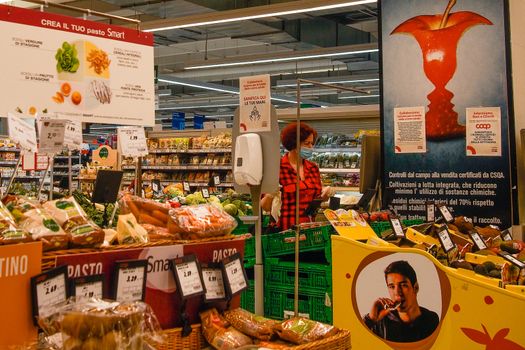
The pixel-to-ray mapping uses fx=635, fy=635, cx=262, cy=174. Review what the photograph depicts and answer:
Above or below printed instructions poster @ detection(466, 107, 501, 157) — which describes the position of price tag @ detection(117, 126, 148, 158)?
below

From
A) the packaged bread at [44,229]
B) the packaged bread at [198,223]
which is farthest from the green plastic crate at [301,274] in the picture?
the packaged bread at [44,229]

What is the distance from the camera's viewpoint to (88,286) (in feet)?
6.49

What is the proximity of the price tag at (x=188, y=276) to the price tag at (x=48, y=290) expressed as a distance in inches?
16.5

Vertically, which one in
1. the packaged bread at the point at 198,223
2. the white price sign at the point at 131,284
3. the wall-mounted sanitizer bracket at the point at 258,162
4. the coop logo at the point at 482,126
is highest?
the coop logo at the point at 482,126

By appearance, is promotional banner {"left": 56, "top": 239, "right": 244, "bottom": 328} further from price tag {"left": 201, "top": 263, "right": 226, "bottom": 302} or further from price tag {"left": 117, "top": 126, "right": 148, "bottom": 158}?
price tag {"left": 117, "top": 126, "right": 148, "bottom": 158}

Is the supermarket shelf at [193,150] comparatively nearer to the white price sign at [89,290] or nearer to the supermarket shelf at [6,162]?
the supermarket shelf at [6,162]

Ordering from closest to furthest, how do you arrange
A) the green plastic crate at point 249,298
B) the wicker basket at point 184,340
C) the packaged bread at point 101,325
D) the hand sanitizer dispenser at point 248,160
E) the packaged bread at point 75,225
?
1. the packaged bread at point 101,325
2. the packaged bread at point 75,225
3. the wicker basket at point 184,340
4. the hand sanitizer dispenser at point 248,160
5. the green plastic crate at point 249,298

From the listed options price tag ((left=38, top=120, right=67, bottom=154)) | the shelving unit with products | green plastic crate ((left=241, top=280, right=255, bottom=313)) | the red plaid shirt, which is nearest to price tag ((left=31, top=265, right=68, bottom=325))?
price tag ((left=38, top=120, right=67, bottom=154))

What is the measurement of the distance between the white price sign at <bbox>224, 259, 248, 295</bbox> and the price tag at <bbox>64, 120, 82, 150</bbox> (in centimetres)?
115

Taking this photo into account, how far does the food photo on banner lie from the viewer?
10.7 feet

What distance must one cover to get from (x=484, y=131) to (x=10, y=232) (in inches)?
174

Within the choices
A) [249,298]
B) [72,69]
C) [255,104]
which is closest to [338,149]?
[249,298]

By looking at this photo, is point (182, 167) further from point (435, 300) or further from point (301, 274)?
point (435, 300)

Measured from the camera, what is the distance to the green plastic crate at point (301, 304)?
14.5ft
